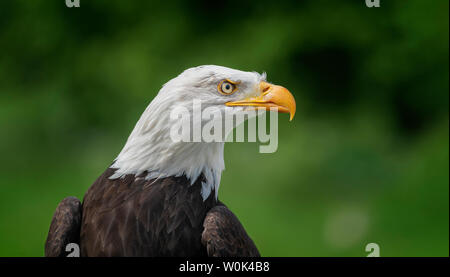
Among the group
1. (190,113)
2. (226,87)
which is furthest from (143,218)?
(226,87)

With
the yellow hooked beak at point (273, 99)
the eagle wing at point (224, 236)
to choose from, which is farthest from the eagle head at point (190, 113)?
the eagle wing at point (224, 236)

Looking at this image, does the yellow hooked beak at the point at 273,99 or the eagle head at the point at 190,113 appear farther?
the yellow hooked beak at the point at 273,99

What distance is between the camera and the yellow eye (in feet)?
6.00

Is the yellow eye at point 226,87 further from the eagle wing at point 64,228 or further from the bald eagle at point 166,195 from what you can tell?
the eagle wing at point 64,228

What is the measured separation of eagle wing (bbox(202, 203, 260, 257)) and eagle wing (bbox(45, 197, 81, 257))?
1.53ft

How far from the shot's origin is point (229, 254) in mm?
1731

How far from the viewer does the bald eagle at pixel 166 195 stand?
1.74 meters

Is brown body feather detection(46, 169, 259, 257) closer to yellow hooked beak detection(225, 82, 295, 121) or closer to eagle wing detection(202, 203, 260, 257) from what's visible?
eagle wing detection(202, 203, 260, 257)

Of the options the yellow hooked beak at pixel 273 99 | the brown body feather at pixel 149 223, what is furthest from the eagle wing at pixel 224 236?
the yellow hooked beak at pixel 273 99

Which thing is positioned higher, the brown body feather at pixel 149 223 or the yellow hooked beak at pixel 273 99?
the yellow hooked beak at pixel 273 99

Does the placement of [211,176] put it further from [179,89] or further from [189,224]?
[179,89]

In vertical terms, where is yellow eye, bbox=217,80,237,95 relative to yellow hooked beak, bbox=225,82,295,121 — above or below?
above

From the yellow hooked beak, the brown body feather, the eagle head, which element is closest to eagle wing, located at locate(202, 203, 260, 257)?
the brown body feather
